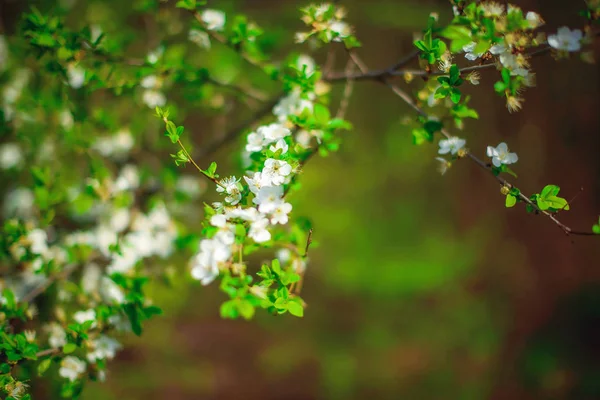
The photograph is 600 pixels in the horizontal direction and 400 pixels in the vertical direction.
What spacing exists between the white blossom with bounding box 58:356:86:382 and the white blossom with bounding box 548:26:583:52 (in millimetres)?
1719

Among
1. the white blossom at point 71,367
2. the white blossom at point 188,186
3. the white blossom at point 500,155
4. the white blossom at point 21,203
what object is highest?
the white blossom at point 500,155

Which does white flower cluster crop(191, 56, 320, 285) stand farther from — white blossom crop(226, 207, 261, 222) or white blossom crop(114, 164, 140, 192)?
white blossom crop(114, 164, 140, 192)

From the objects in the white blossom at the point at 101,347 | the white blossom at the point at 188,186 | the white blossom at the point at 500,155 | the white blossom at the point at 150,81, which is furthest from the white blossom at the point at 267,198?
the white blossom at the point at 188,186

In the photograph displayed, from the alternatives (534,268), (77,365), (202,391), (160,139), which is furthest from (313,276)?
(77,365)

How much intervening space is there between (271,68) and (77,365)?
1.30m

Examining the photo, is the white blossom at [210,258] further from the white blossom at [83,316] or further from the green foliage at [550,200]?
the green foliage at [550,200]

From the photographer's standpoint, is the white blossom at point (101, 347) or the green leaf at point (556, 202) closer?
the green leaf at point (556, 202)

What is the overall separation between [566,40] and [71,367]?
1.78 metres

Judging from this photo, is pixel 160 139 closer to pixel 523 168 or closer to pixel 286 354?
pixel 286 354

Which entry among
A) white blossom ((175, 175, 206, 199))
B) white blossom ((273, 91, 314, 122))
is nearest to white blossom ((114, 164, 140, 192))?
white blossom ((175, 175, 206, 199))

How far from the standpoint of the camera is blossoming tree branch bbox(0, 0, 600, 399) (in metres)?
1.13

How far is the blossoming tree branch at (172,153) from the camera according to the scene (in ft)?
3.71

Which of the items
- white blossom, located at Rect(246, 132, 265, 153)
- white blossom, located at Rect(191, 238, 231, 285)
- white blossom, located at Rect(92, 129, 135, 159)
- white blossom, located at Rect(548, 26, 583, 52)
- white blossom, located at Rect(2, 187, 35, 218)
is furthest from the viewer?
white blossom, located at Rect(2, 187, 35, 218)

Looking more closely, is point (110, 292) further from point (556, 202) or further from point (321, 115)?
point (556, 202)
